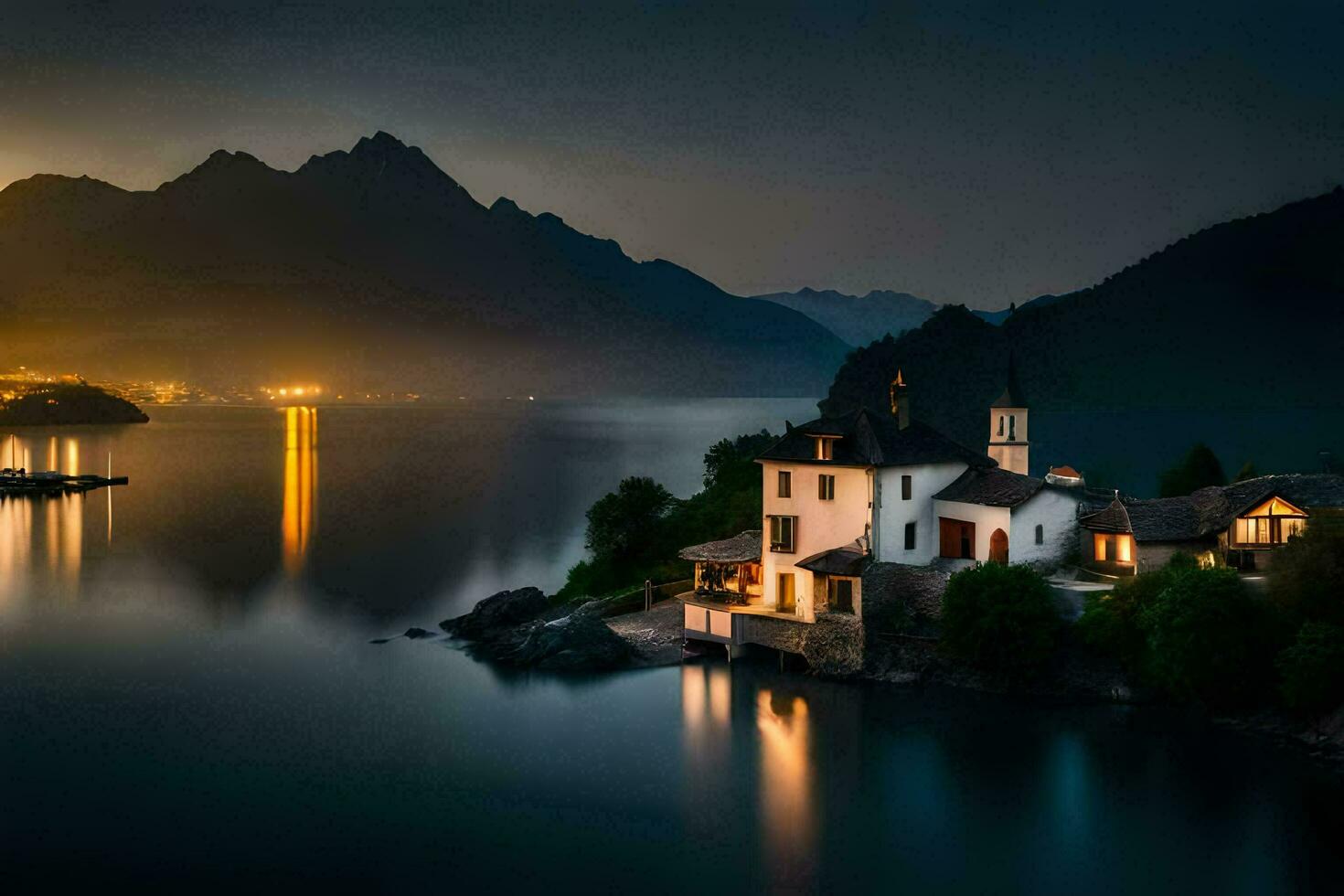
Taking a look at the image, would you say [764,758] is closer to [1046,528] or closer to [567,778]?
[567,778]

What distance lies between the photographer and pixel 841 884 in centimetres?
2142

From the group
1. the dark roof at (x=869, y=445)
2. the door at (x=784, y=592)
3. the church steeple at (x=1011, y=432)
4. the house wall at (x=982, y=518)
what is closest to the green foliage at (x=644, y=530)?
the dark roof at (x=869, y=445)

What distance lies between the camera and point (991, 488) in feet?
120

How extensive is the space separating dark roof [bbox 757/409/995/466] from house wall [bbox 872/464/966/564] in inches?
14.4

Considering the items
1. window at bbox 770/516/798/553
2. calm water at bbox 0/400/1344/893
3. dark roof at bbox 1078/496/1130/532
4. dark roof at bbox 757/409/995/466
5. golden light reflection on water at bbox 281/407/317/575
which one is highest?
dark roof at bbox 757/409/995/466

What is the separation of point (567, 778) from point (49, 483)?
89.6 m

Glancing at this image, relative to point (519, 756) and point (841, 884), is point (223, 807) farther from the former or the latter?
point (841, 884)

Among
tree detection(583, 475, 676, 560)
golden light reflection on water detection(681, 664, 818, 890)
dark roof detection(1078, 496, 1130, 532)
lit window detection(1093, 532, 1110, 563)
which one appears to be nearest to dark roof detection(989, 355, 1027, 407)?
dark roof detection(1078, 496, 1130, 532)

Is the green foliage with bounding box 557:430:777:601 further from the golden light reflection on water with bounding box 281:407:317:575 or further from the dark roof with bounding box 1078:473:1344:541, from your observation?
the golden light reflection on water with bounding box 281:407:317:575

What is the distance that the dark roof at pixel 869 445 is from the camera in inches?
1428

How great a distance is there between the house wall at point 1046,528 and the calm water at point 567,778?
6.96 meters

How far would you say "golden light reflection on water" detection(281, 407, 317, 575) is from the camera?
213ft

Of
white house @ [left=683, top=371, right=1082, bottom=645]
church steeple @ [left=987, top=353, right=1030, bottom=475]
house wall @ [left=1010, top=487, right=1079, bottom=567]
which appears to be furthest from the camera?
church steeple @ [left=987, top=353, right=1030, bottom=475]

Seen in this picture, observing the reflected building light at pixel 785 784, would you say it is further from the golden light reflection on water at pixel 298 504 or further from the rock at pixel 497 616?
the golden light reflection on water at pixel 298 504
